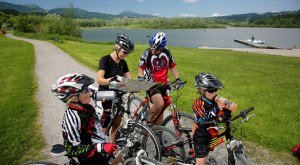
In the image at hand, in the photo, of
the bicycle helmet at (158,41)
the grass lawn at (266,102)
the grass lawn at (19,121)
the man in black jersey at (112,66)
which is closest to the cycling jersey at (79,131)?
the man in black jersey at (112,66)

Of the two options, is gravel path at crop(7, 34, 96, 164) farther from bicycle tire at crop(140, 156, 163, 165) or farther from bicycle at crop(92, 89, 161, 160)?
bicycle tire at crop(140, 156, 163, 165)

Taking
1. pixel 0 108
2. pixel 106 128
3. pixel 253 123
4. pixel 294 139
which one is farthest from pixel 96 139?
pixel 0 108

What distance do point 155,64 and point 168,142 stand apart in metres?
1.99

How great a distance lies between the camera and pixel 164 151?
5.40 metres

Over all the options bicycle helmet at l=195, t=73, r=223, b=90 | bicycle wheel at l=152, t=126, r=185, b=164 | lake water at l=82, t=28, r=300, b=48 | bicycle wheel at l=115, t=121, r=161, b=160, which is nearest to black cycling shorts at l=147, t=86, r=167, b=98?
bicycle wheel at l=152, t=126, r=185, b=164

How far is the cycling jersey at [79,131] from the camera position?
329 centimetres

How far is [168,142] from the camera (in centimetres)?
538

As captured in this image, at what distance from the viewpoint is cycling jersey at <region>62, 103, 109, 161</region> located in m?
3.29

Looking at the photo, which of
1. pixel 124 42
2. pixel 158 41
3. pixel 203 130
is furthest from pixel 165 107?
pixel 203 130

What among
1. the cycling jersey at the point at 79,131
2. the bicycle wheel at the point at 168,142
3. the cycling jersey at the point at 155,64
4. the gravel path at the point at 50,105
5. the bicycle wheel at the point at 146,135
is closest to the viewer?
the cycling jersey at the point at 79,131

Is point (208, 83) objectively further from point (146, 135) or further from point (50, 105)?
point (50, 105)

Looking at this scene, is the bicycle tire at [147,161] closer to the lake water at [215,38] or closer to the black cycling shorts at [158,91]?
the black cycling shorts at [158,91]

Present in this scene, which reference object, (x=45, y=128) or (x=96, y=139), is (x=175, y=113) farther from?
(x=45, y=128)

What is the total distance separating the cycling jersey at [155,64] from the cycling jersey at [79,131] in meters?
3.05
